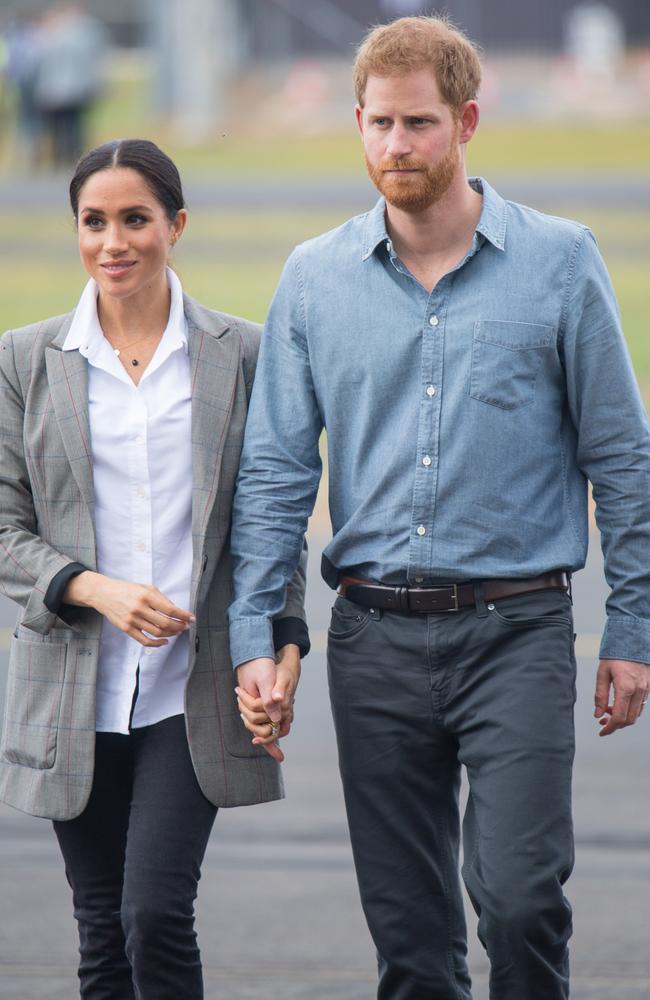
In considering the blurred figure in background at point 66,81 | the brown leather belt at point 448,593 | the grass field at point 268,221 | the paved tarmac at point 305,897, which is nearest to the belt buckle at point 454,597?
the brown leather belt at point 448,593

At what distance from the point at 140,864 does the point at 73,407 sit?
89 cm

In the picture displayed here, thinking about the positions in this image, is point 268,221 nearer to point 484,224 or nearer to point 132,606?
point 484,224

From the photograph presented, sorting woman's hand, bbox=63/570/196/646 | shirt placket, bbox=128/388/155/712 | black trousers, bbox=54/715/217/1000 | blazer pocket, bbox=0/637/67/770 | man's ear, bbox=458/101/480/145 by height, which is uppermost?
man's ear, bbox=458/101/480/145

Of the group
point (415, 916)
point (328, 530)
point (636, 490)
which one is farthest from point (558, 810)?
point (328, 530)

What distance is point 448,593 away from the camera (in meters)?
3.41

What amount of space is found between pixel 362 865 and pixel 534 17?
39812 millimetres

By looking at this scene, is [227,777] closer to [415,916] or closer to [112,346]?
[415,916]

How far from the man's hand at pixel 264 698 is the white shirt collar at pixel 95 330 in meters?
0.64

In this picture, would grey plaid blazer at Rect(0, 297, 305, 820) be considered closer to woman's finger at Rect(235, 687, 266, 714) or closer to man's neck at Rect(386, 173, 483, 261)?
woman's finger at Rect(235, 687, 266, 714)

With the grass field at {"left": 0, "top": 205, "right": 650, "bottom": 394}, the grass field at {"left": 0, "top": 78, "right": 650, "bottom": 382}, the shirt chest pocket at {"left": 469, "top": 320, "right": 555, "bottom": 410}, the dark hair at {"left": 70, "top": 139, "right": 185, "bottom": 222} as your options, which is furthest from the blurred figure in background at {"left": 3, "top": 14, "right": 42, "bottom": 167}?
the shirt chest pocket at {"left": 469, "top": 320, "right": 555, "bottom": 410}

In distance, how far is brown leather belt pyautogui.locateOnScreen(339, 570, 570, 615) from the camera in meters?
3.41

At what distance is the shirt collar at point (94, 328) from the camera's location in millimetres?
3520

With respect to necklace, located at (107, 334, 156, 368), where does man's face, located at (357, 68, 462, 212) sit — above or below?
above

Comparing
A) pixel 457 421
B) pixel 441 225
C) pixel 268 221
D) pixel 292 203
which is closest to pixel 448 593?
pixel 457 421
